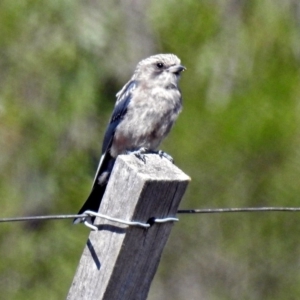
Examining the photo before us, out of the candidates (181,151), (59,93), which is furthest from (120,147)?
(59,93)

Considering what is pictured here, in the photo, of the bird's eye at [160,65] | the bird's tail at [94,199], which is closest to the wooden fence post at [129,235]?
the bird's tail at [94,199]

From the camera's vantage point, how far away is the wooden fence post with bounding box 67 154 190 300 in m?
3.11

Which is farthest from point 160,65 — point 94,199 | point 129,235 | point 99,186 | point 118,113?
point 129,235

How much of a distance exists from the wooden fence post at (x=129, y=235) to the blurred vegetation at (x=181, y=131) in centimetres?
450

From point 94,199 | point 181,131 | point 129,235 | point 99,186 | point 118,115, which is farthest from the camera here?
point 181,131

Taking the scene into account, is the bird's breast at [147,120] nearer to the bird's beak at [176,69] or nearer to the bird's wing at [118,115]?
the bird's wing at [118,115]

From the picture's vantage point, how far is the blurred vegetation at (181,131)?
7859 millimetres

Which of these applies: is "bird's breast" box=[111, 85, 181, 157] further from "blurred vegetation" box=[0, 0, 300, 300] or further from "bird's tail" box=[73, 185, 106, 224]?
"blurred vegetation" box=[0, 0, 300, 300]

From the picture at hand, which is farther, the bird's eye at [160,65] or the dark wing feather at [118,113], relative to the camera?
the bird's eye at [160,65]

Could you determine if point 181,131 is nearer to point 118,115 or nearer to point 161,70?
point 161,70

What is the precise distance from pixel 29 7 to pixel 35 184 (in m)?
1.72

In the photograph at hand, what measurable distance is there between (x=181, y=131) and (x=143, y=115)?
7.01ft

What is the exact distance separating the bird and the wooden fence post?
2192 mm

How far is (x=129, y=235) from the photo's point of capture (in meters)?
3.11
